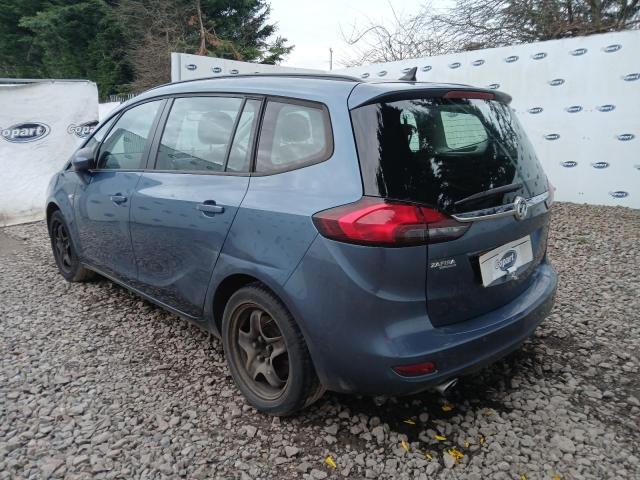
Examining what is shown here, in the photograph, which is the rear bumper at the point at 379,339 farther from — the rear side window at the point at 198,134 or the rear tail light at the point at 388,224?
the rear side window at the point at 198,134

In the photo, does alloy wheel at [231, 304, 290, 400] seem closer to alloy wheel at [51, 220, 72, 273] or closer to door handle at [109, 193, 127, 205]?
door handle at [109, 193, 127, 205]

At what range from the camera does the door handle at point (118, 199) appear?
10.3ft

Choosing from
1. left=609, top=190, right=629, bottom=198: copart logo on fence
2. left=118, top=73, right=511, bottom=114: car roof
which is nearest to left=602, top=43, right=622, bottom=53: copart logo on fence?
left=609, top=190, right=629, bottom=198: copart logo on fence

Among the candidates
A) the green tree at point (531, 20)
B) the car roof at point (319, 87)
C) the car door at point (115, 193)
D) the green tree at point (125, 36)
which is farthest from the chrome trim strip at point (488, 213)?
the green tree at point (125, 36)

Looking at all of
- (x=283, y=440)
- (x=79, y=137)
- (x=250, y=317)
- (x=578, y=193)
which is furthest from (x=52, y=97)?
(x=578, y=193)

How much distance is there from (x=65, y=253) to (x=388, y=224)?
12.2ft

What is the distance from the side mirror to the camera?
11.5 feet

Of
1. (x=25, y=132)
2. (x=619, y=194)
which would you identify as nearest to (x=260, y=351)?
(x=25, y=132)

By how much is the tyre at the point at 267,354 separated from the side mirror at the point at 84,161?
1931mm

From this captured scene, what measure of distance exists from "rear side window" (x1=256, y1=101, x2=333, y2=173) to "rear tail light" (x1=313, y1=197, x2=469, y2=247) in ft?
1.09

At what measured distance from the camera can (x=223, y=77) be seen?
2.85 metres

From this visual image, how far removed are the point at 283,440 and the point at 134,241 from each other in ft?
5.53

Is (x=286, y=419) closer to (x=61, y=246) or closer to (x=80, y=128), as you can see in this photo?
(x=61, y=246)

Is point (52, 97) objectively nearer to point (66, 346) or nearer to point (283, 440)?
point (66, 346)
